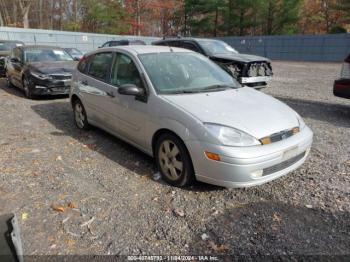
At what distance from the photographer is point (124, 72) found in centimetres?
448

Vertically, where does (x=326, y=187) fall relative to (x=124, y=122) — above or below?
below

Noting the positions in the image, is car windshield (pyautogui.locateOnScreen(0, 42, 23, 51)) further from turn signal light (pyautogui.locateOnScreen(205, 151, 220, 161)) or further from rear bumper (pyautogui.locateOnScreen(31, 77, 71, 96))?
turn signal light (pyautogui.locateOnScreen(205, 151, 220, 161))

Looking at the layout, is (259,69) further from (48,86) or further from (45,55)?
(45,55)

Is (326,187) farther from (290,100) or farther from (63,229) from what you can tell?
(290,100)

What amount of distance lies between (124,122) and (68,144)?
139cm

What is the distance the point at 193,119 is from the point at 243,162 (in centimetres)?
71

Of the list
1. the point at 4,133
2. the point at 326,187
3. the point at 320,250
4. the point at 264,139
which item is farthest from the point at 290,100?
the point at 4,133

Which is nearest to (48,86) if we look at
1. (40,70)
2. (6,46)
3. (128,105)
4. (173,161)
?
(40,70)

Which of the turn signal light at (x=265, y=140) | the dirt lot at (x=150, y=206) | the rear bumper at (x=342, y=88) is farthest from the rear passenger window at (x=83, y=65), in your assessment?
the rear bumper at (x=342, y=88)

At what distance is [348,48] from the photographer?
26.3 metres

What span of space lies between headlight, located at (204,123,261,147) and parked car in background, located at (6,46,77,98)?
6.52m

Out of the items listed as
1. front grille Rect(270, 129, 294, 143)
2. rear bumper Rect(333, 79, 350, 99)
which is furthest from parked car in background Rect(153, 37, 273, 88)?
front grille Rect(270, 129, 294, 143)

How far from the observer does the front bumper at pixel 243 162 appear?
311cm

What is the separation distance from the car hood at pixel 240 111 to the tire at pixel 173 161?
415mm
